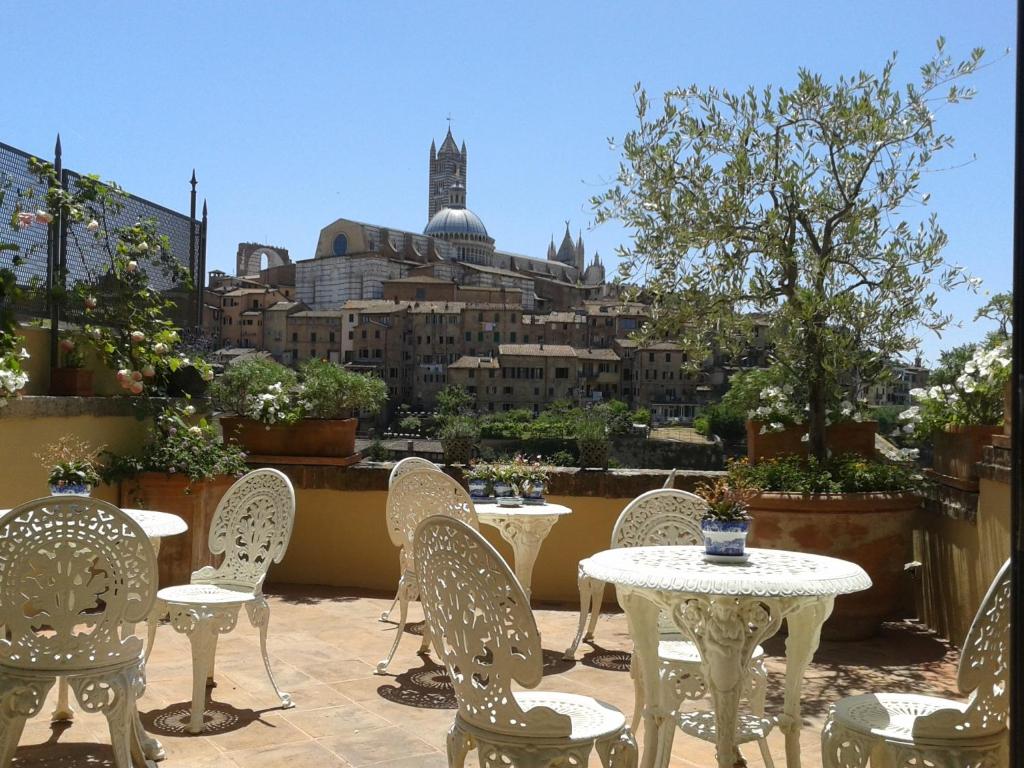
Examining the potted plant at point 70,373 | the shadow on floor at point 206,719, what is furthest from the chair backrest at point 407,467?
the potted plant at point 70,373

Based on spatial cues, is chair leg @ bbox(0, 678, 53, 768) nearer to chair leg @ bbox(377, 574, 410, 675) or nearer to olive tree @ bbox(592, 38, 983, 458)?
chair leg @ bbox(377, 574, 410, 675)

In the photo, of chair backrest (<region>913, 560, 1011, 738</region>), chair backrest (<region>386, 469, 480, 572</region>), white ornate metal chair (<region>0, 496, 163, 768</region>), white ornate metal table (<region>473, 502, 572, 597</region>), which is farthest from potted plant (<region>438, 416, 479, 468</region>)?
chair backrest (<region>913, 560, 1011, 738</region>)

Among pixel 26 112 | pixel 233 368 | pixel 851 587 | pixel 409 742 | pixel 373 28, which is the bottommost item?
pixel 409 742

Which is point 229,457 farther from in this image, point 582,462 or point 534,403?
point 534,403

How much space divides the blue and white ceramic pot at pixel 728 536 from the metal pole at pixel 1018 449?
175 centimetres

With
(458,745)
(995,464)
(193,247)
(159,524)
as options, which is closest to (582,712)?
(458,745)

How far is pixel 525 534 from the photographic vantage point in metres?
4.74

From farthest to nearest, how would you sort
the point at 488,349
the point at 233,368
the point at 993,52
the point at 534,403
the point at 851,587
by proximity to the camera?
1. the point at 488,349
2. the point at 534,403
3. the point at 233,368
4. the point at 993,52
5. the point at 851,587

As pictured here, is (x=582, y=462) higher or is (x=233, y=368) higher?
(x=233, y=368)

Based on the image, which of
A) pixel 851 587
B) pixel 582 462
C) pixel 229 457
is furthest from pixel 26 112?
pixel 851 587

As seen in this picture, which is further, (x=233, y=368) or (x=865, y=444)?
(x=233, y=368)

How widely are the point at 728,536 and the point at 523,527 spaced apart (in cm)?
204

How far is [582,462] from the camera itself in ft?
19.4

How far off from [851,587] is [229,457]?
384cm
